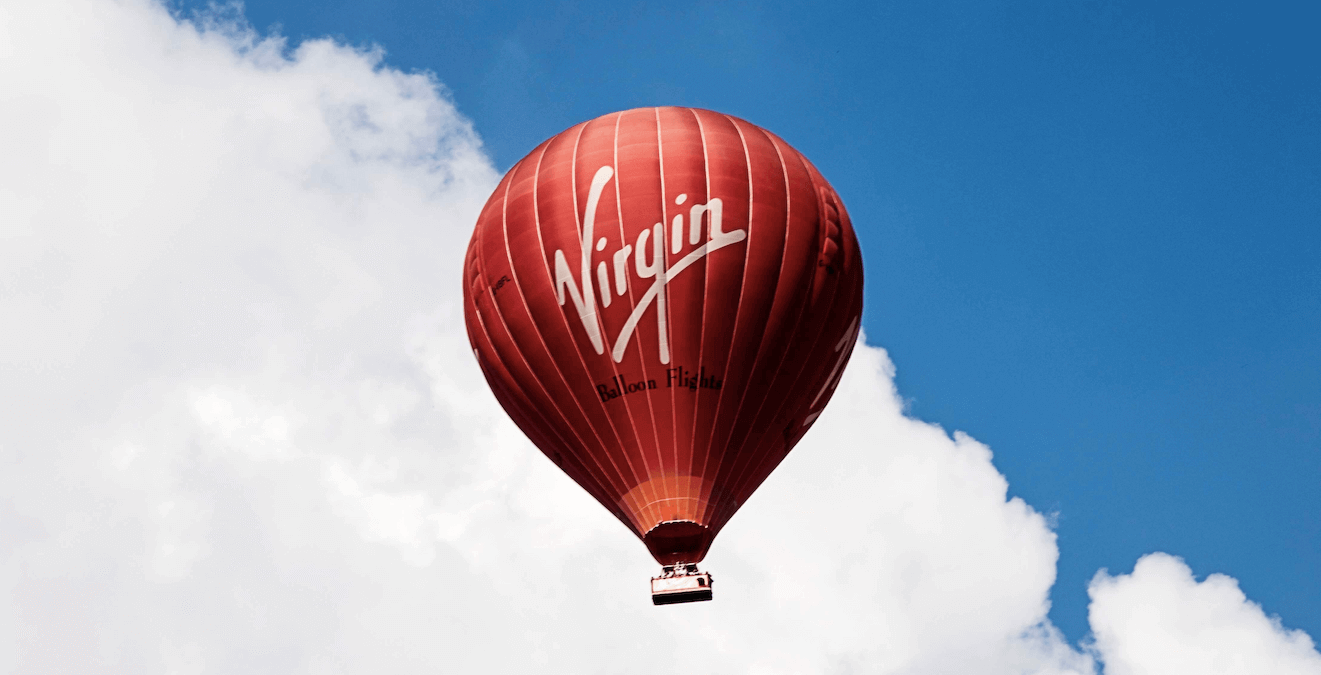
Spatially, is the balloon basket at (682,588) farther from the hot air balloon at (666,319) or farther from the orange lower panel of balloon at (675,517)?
the orange lower panel of balloon at (675,517)

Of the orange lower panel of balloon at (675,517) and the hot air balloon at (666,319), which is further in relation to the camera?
the hot air balloon at (666,319)

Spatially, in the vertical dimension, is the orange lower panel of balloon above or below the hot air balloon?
below

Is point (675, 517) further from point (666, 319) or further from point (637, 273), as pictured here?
point (637, 273)

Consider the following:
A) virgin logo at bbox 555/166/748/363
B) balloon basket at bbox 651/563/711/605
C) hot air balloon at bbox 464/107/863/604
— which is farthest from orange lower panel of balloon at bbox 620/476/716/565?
virgin logo at bbox 555/166/748/363

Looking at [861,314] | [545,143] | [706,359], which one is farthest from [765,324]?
[545,143]

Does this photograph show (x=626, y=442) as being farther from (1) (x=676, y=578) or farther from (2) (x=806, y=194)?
(2) (x=806, y=194)

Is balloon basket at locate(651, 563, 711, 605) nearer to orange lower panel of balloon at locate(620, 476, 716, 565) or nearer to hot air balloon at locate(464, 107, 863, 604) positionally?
hot air balloon at locate(464, 107, 863, 604)

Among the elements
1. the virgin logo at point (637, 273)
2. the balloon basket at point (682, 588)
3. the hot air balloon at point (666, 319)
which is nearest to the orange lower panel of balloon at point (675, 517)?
the hot air balloon at point (666, 319)
